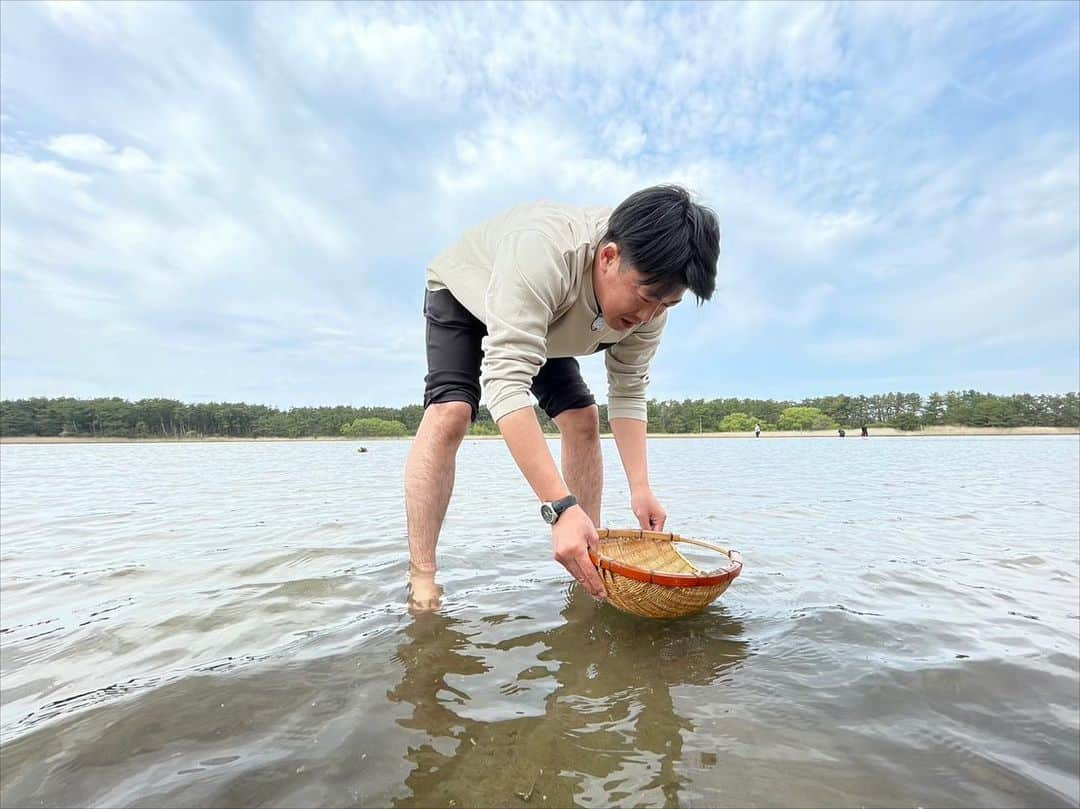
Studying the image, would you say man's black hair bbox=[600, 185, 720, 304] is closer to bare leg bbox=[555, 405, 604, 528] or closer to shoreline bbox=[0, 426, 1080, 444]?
bare leg bbox=[555, 405, 604, 528]

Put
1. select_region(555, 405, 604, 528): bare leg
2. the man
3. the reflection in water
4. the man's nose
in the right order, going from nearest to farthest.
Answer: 1. the reflection in water
2. the man
3. the man's nose
4. select_region(555, 405, 604, 528): bare leg

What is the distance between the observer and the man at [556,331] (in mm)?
2180

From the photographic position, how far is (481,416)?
88.8 metres

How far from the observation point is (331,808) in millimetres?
1313

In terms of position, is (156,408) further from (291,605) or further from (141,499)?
(291,605)

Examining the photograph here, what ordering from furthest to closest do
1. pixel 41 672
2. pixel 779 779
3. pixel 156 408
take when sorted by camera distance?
pixel 156 408 → pixel 41 672 → pixel 779 779

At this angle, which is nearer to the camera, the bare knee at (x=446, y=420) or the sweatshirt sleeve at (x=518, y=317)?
the sweatshirt sleeve at (x=518, y=317)

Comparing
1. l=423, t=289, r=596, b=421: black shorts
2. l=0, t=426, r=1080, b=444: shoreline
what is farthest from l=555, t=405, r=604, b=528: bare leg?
l=0, t=426, r=1080, b=444: shoreline

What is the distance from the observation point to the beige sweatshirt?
222cm

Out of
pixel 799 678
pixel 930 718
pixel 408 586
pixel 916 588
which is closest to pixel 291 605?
pixel 408 586

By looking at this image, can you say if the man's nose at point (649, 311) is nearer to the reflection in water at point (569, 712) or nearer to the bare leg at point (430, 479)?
the bare leg at point (430, 479)

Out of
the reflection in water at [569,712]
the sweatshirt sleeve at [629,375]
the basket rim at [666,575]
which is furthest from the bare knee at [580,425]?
the basket rim at [666,575]

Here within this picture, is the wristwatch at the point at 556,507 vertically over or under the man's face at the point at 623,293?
under

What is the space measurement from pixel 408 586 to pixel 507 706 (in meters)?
1.54
